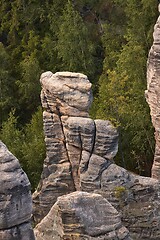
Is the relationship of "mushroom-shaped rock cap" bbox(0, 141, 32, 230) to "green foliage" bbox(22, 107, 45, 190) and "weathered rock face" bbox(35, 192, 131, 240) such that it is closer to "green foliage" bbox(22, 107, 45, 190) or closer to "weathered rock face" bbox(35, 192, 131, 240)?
"weathered rock face" bbox(35, 192, 131, 240)

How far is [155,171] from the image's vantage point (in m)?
32.5

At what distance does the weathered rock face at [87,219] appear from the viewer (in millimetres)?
22672

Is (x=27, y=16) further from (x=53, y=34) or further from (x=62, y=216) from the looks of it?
(x=62, y=216)

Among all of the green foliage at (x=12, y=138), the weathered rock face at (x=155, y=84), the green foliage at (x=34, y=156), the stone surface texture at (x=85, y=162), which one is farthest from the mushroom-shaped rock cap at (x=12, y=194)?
the green foliage at (x=12, y=138)

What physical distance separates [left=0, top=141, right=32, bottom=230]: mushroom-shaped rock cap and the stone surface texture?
11007mm

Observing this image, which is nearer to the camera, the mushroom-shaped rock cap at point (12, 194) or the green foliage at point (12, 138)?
the mushroom-shaped rock cap at point (12, 194)

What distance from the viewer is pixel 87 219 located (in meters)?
22.6

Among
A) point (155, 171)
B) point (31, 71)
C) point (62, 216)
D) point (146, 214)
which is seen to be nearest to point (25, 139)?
point (31, 71)

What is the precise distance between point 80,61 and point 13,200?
26507 millimetres

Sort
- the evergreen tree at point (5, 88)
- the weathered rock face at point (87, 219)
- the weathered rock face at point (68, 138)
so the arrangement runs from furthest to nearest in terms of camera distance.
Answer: the evergreen tree at point (5, 88) < the weathered rock face at point (68, 138) < the weathered rock face at point (87, 219)

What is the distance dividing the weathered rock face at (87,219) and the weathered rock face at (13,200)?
5.07 meters

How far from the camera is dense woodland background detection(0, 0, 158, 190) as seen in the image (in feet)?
121

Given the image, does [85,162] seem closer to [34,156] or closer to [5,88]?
[34,156]

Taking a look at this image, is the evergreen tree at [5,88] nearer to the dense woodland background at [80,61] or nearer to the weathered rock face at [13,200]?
the dense woodland background at [80,61]
